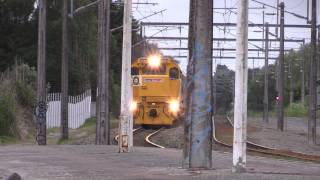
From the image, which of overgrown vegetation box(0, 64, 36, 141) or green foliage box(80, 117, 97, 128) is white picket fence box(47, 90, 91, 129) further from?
overgrown vegetation box(0, 64, 36, 141)

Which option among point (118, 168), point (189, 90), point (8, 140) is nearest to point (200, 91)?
point (189, 90)

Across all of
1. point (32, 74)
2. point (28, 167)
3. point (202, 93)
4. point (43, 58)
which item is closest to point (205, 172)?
point (202, 93)

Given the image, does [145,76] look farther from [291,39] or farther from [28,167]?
[291,39]

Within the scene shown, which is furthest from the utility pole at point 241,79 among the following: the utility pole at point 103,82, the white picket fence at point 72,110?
the white picket fence at point 72,110

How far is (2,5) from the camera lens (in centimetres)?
6838

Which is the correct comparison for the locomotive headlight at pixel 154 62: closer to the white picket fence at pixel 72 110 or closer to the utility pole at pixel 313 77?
the utility pole at pixel 313 77

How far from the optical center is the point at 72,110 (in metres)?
57.1

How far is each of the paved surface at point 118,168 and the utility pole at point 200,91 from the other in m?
0.55

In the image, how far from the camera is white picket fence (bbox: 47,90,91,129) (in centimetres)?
5356

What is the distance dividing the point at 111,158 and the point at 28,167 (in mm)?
3291

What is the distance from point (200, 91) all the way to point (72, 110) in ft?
138

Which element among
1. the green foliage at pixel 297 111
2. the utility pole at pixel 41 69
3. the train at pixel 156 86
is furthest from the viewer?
the green foliage at pixel 297 111

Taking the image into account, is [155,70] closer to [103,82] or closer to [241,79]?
[103,82]

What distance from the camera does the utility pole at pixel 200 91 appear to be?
52.0 feet
